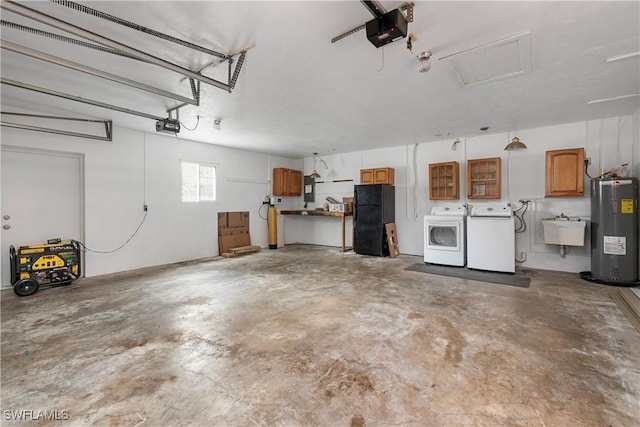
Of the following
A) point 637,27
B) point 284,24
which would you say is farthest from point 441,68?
point 284,24

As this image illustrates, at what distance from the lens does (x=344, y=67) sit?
9.49 feet

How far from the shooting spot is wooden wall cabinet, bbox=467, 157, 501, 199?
17.7 feet

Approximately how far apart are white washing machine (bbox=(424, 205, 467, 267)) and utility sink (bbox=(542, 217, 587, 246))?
4.33ft

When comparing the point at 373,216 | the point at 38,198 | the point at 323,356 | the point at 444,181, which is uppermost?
the point at 444,181

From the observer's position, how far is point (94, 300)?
3.56m

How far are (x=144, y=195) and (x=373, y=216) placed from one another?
4976mm

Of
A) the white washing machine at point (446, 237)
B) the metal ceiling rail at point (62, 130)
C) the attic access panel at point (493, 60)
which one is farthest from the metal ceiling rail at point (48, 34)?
the white washing machine at point (446, 237)

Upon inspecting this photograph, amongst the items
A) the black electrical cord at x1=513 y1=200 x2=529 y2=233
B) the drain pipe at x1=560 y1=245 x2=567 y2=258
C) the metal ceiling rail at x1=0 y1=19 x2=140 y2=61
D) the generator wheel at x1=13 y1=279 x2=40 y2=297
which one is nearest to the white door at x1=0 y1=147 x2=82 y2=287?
the generator wheel at x1=13 y1=279 x2=40 y2=297

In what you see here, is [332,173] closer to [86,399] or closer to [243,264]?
[243,264]

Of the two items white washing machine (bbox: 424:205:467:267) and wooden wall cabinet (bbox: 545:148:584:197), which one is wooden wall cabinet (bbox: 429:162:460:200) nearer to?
white washing machine (bbox: 424:205:467:267)

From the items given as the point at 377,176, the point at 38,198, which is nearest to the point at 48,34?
the point at 38,198

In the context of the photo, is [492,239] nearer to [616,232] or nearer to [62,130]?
[616,232]

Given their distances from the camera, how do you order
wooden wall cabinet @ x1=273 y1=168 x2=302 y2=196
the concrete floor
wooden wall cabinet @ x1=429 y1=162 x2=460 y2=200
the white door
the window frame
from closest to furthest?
1. the concrete floor
2. the white door
3. wooden wall cabinet @ x1=429 y1=162 x2=460 y2=200
4. the window frame
5. wooden wall cabinet @ x1=273 y1=168 x2=302 y2=196

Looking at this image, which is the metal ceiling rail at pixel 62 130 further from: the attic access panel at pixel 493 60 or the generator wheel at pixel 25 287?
the attic access panel at pixel 493 60
